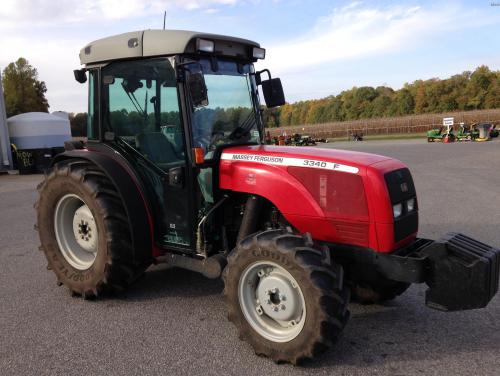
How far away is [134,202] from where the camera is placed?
408cm

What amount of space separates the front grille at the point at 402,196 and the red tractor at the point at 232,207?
0.02m

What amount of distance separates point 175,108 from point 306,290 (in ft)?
6.16

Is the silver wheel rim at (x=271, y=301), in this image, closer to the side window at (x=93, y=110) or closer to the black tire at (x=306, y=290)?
the black tire at (x=306, y=290)

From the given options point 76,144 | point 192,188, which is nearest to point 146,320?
point 192,188

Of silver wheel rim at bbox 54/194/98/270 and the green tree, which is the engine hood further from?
the green tree

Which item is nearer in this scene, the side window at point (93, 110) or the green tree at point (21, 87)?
the side window at point (93, 110)

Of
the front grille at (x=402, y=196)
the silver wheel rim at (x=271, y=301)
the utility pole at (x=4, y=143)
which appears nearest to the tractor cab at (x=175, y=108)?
the silver wheel rim at (x=271, y=301)


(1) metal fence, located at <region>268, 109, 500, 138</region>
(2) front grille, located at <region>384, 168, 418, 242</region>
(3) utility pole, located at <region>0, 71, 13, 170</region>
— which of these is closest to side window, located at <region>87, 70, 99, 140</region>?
(2) front grille, located at <region>384, 168, 418, 242</region>

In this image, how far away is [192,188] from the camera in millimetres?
3852

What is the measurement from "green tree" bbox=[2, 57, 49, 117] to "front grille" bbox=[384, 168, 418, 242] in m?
48.8

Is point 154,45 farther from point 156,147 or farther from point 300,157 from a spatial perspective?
point 300,157

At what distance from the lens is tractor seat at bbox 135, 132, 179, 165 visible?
157 inches

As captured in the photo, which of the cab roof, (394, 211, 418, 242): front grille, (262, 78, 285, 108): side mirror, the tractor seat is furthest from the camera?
(262, 78, 285, 108): side mirror

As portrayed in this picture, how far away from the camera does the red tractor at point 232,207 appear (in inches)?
123
